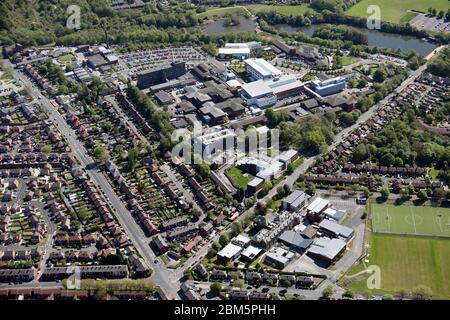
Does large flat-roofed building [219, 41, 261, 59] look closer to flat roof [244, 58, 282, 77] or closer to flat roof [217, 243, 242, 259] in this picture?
flat roof [244, 58, 282, 77]

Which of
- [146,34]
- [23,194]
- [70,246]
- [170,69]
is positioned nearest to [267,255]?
[70,246]

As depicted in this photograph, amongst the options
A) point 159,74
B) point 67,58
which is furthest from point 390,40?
point 67,58

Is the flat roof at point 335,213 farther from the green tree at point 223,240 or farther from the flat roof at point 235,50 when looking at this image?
the flat roof at point 235,50

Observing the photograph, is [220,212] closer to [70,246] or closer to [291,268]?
[291,268]

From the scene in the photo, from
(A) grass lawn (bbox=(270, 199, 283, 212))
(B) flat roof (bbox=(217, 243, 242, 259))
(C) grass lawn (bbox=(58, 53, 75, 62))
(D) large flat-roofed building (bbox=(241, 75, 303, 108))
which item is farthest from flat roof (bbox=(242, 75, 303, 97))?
(C) grass lawn (bbox=(58, 53, 75, 62))

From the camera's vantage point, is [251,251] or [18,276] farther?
[251,251]

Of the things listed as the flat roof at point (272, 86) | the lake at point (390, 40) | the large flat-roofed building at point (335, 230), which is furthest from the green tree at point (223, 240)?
the lake at point (390, 40)

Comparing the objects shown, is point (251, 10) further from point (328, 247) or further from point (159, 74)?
point (328, 247)
